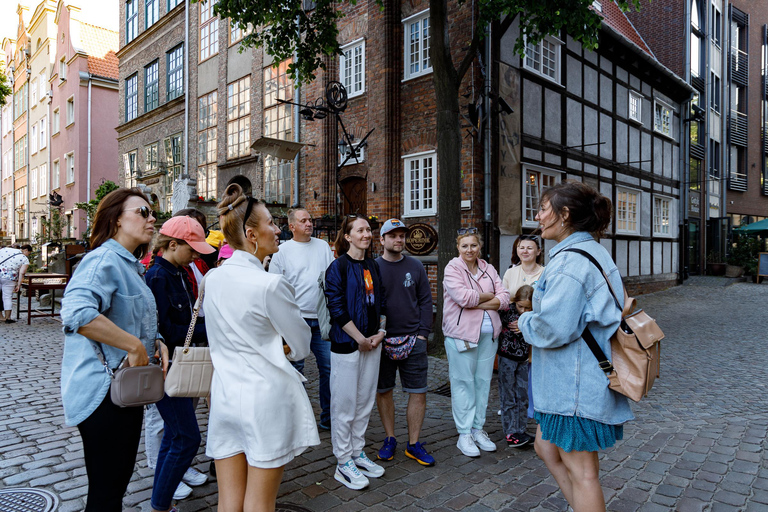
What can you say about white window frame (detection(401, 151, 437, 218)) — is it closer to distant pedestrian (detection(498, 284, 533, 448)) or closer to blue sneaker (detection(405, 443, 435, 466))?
distant pedestrian (detection(498, 284, 533, 448))

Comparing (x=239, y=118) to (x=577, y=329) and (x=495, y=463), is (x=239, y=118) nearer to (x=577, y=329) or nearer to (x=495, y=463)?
(x=495, y=463)

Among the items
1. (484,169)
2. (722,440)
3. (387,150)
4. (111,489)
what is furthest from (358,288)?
(387,150)

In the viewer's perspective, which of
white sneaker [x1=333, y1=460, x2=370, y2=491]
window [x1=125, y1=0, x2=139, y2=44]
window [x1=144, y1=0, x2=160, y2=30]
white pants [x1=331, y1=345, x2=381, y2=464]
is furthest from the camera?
window [x1=125, y1=0, x2=139, y2=44]

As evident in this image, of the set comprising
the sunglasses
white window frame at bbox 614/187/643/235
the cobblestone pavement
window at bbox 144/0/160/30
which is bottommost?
the cobblestone pavement

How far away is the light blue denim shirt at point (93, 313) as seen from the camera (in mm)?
A: 2189

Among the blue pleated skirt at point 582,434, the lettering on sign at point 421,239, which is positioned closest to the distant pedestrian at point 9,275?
the lettering on sign at point 421,239

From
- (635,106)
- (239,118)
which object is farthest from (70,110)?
(635,106)

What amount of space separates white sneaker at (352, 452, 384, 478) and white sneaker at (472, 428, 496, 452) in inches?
39.4

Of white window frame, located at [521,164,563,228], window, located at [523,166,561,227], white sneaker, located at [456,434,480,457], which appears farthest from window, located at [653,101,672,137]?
white sneaker, located at [456,434,480,457]

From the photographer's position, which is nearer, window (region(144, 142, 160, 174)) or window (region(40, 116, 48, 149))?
window (region(144, 142, 160, 174))

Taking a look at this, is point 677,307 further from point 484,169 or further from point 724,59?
point 724,59

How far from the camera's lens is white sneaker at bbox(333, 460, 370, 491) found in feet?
12.0

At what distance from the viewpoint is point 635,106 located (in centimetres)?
1769

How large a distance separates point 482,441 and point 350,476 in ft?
4.29
